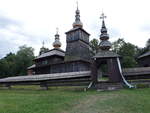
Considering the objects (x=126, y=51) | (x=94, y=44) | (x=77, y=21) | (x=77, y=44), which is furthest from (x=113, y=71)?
(x=94, y=44)

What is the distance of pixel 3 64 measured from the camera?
42219 mm

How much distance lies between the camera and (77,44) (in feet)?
86.2

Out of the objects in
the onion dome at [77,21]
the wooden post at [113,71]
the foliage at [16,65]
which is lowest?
the wooden post at [113,71]

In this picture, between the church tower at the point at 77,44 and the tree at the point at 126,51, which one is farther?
the tree at the point at 126,51

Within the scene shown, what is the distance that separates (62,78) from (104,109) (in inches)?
423

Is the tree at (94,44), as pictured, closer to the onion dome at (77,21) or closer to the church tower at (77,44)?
the church tower at (77,44)

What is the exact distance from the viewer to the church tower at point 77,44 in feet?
83.4

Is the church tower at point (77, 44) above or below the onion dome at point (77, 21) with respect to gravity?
below

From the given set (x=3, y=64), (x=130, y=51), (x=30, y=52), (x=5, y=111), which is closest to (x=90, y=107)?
(x=5, y=111)

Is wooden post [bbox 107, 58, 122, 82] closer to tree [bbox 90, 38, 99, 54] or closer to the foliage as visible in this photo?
tree [bbox 90, 38, 99, 54]

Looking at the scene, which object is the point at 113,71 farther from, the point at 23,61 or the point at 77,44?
the point at 23,61

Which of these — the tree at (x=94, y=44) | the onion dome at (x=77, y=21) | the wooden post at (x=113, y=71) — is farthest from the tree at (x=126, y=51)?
the wooden post at (x=113, y=71)

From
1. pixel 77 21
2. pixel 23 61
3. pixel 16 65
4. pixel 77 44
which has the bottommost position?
pixel 16 65

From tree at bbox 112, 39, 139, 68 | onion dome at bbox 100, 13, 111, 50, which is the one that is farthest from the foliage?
onion dome at bbox 100, 13, 111, 50
